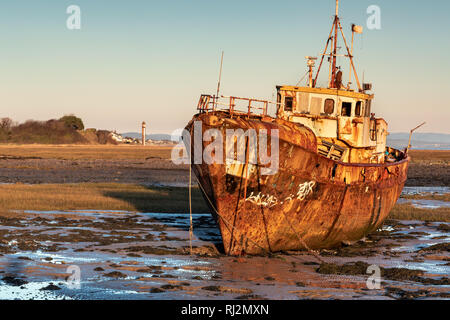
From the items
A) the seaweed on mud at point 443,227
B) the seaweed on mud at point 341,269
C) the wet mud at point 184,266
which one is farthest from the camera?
the seaweed on mud at point 443,227

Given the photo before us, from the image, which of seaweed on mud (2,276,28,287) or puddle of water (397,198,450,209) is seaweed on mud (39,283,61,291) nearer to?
seaweed on mud (2,276,28,287)

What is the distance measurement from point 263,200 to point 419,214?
1290 cm

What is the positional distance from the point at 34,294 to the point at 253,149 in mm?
6986

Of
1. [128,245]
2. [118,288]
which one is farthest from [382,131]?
[118,288]

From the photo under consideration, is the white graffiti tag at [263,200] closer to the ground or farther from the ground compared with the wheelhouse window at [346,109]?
closer to the ground

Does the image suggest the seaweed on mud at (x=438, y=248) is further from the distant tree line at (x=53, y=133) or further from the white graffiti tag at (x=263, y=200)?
the distant tree line at (x=53, y=133)

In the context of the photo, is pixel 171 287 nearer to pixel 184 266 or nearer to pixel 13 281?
pixel 184 266

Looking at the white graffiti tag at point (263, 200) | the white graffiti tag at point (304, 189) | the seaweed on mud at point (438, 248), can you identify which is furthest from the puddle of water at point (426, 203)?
the white graffiti tag at point (263, 200)

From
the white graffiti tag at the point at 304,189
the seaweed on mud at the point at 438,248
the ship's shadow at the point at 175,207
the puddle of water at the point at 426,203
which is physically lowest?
the puddle of water at the point at 426,203

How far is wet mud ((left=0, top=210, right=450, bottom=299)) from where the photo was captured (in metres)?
12.6

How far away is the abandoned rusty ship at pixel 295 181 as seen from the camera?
1658 cm

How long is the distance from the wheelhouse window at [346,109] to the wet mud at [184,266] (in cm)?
440

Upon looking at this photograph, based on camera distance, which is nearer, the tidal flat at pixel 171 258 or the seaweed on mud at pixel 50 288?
the seaweed on mud at pixel 50 288

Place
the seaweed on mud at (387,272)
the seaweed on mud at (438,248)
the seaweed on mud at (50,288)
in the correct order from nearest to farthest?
the seaweed on mud at (50,288), the seaweed on mud at (387,272), the seaweed on mud at (438,248)
